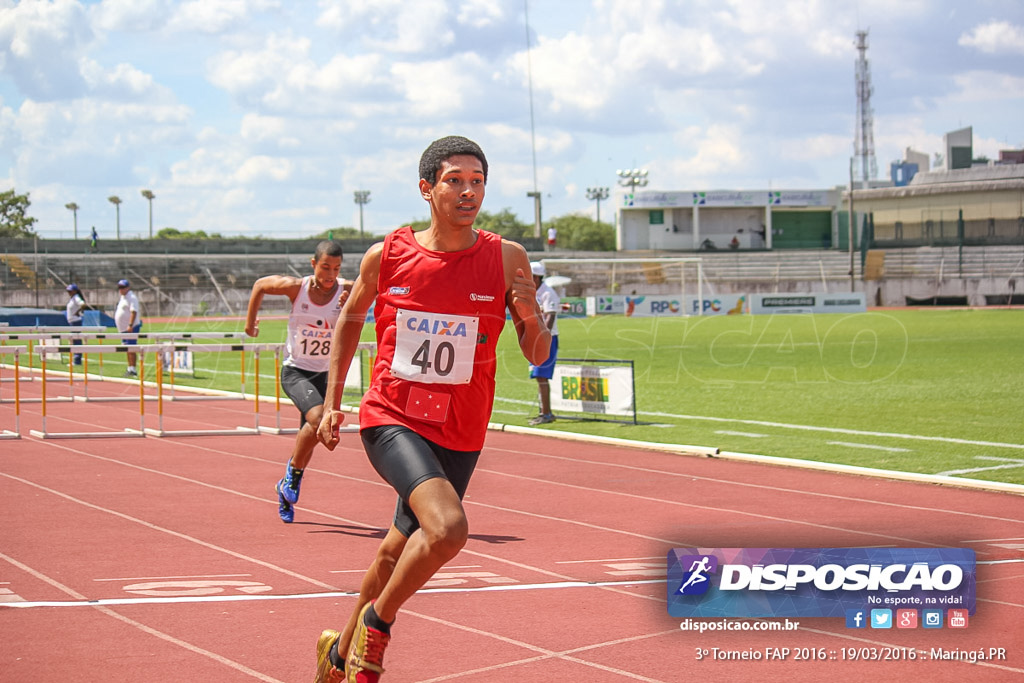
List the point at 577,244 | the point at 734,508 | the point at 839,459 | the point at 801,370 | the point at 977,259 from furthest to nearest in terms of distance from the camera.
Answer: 1. the point at 577,244
2. the point at 977,259
3. the point at 801,370
4. the point at 839,459
5. the point at 734,508

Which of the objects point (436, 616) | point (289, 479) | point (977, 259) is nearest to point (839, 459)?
point (289, 479)

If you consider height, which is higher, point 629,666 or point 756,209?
point 756,209

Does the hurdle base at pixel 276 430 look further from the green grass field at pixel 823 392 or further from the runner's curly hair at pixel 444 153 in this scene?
the runner's curly hair at pixel 444 153

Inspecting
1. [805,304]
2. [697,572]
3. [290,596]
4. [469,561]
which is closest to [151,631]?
[290,596]

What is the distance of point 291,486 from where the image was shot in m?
8.25

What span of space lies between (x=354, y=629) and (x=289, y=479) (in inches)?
165

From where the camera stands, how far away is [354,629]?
4215 millimetres

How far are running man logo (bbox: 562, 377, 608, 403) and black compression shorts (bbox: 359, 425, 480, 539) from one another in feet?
35.9

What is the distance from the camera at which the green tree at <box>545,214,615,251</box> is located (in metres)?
129

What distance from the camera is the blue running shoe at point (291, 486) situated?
27.0 ft

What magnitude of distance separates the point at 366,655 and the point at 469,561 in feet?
9.46

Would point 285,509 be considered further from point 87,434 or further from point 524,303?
point 87,434

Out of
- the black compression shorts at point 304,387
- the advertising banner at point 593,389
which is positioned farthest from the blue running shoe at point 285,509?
the advertising banner at point 593,389

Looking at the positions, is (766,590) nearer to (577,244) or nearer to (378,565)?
(378,565)
